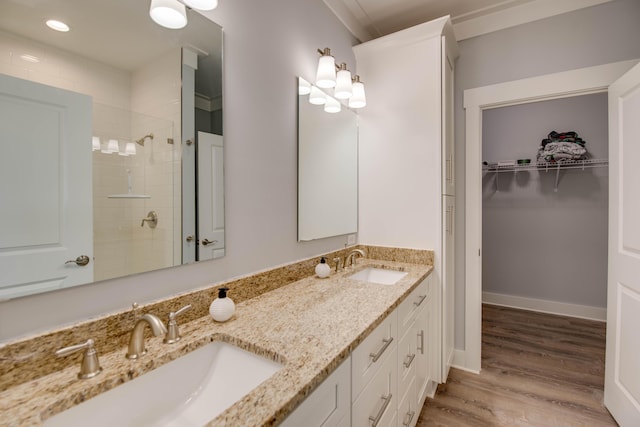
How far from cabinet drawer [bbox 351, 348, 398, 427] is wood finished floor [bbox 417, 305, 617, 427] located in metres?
0.70

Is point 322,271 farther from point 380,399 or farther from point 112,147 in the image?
point 112,147

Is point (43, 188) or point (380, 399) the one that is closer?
point (43, 188)

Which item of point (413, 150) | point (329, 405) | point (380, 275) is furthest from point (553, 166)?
point (329, 405)

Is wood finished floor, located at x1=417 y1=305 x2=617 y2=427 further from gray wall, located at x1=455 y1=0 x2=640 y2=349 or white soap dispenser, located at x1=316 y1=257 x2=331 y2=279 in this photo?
white soap dispenser, located at x1=316 y1=257 x2=331 y2=279

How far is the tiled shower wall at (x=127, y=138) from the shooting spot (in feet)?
2.60

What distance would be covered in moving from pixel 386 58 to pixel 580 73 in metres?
1.27

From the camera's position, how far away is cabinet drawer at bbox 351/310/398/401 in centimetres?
99

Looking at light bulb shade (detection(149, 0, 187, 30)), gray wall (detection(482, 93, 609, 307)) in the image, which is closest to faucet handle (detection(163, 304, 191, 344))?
light bulb shade (detection(149, 0, 187, 30))

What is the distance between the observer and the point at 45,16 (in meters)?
0.80

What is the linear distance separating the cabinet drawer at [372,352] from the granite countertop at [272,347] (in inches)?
2.1

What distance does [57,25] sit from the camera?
81 centimetres

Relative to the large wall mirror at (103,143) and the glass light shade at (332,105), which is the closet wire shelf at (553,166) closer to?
the glass light shade at (332,105)

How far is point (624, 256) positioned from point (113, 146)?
2507 millimetres

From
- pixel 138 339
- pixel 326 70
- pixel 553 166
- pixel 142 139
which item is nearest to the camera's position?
pixel 138 339
